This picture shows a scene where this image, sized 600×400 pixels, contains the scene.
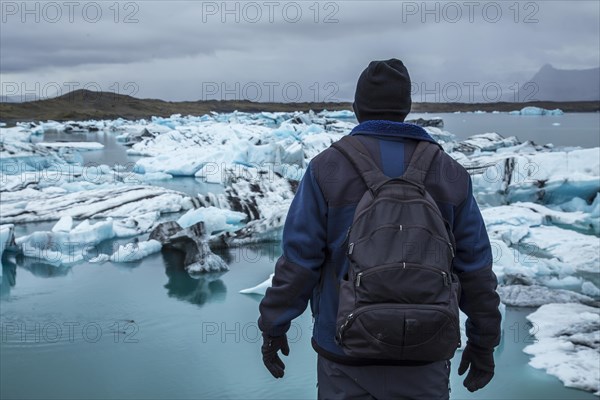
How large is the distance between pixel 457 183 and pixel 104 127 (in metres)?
39.2

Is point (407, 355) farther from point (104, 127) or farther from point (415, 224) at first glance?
point (104, 127)

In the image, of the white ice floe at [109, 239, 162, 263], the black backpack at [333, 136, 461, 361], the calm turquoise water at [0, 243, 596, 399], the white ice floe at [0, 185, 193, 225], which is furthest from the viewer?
the white ice floe at [0, 185, 193, 225]

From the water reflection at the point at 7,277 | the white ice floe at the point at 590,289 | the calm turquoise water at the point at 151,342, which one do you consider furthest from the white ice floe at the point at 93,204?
the white ice floe at the point at 590,289

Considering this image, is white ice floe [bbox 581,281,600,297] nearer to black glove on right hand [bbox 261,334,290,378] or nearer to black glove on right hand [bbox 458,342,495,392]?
black glove on right hand [bbox 458,342,495,392]

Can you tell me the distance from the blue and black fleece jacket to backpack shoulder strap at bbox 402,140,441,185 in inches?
0.7

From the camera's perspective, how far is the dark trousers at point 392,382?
1420 mm

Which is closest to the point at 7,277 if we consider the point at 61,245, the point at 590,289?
the point at 61,245

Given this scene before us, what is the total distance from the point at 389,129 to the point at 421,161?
4.7 inches

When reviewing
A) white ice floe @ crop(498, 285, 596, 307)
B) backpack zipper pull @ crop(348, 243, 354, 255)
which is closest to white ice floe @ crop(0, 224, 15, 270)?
white ice floe @ crop(498, 285, 596, 307)

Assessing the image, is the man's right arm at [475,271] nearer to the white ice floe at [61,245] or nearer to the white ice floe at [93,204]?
the white ice floe at [61,245]

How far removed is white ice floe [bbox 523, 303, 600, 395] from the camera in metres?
3.97

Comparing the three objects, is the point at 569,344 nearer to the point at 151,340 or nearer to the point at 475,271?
the point at 151,340

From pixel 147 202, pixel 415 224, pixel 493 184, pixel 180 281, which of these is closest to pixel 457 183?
pixel 415 224

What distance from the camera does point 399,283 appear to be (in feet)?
4.27
